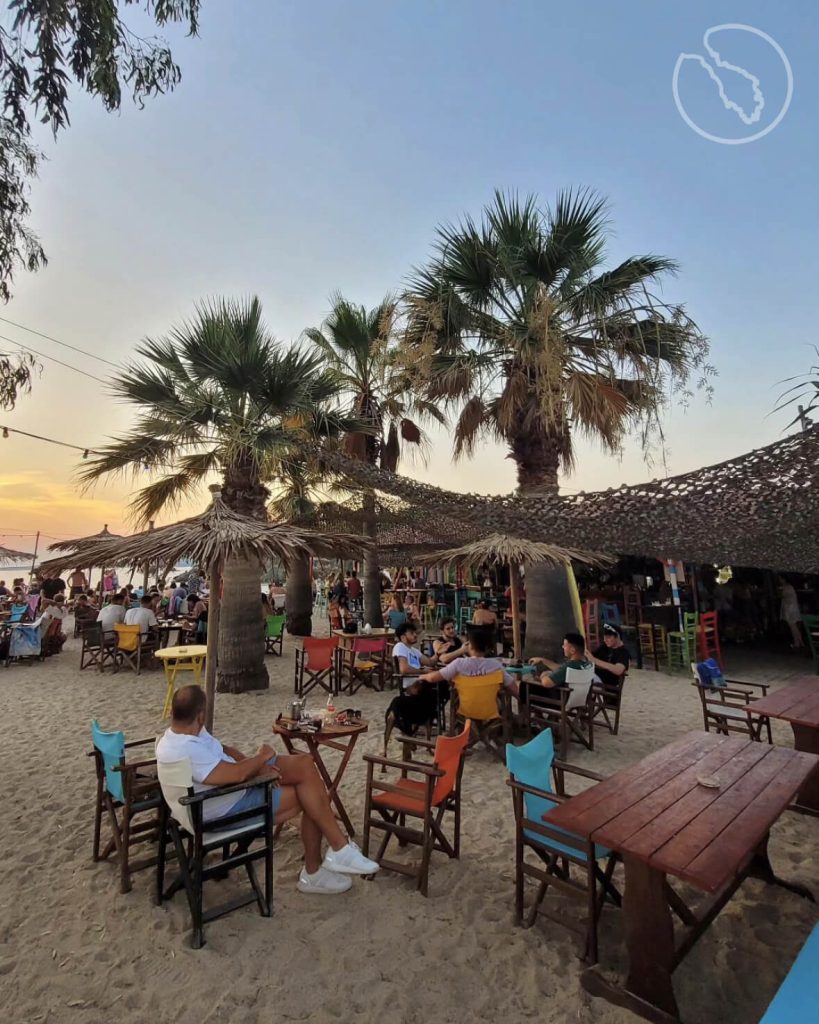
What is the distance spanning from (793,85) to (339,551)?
20.4 ft

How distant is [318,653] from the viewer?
6719 mm

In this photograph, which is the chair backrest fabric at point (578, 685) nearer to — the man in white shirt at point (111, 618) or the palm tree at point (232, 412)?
the palm tree at point (232, 412)

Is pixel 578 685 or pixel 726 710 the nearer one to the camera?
pixel 578 685

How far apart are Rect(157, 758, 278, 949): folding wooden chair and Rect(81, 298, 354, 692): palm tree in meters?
4.34

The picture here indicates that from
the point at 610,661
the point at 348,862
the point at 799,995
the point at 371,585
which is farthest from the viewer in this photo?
the point at 371,585

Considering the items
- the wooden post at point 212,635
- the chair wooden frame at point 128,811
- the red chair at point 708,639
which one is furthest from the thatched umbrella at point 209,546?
the red chair at point 708,639

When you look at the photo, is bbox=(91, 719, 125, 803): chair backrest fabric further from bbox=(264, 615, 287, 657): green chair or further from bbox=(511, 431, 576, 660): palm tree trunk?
bbox=(264, 615, 287, 657): green chair

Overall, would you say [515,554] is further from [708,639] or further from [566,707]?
[708,639]

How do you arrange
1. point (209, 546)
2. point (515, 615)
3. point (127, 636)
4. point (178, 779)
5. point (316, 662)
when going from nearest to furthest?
point (178, 779)
point (209, 546)
point (316, 662)
point (515, 615)
point (127, 636)

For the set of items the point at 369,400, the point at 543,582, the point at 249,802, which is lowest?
the point at 249,802

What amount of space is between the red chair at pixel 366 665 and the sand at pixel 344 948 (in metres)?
3.68

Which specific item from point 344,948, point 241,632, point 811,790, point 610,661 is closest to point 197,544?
point 241,632

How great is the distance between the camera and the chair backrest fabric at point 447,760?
2770mm

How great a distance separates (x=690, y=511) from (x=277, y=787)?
3139 millimetres
